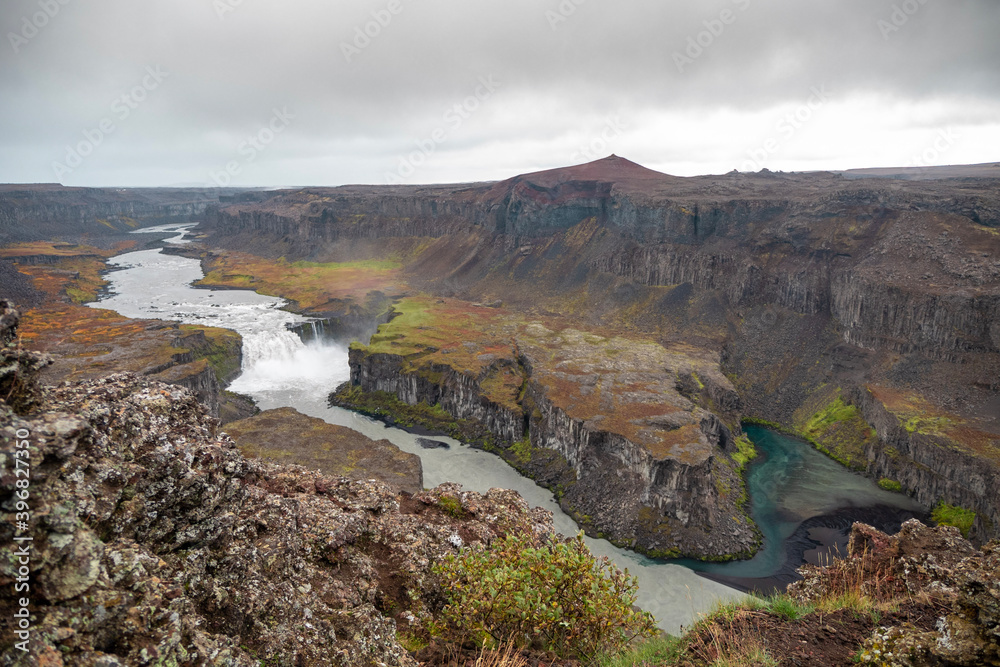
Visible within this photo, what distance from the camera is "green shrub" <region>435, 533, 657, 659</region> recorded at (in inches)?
423

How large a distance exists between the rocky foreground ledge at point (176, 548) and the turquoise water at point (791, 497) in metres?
40.7

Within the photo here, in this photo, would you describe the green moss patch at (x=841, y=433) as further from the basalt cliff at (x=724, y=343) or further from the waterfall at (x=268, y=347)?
the waterfall at (x=268, y=347)

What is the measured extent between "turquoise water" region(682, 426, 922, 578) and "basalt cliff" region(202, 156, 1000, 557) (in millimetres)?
2039

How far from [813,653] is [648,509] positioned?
136 ft

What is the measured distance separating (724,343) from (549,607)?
88.9 meters

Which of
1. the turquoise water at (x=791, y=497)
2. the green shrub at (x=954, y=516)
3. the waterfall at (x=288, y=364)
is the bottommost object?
the turquoise water at (x=791, y=497)

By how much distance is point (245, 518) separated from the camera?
12359 mm

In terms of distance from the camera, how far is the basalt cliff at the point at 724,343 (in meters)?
53.2

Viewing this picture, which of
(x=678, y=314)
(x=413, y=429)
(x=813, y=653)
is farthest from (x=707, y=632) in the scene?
(x=678, y=314)

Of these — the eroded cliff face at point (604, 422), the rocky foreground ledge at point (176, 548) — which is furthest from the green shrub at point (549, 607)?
the eroded cliff face at point (604, 422)

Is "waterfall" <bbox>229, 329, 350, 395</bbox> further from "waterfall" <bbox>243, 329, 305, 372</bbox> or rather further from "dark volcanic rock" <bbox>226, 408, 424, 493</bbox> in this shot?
"dark volcanic rock" <bbox>226, 408, 424, 493</bbox>

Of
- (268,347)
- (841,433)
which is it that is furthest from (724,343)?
(268,347)

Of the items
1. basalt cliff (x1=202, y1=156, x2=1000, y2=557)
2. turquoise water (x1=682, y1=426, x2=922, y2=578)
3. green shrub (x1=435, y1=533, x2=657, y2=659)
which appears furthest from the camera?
basalt cliff (x1=202, y1=156, x2=1000, y2=557)

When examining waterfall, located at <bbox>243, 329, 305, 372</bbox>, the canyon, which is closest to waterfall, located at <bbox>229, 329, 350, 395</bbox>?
waterfall, located at <bbox>243, 329, 305, 372</bbox>
